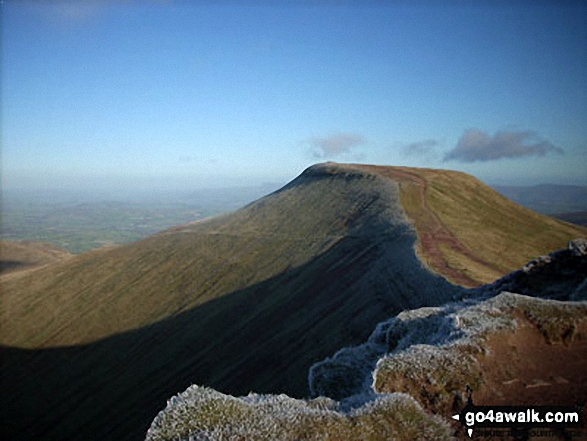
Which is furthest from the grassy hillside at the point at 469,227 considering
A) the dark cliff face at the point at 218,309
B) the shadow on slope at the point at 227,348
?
the shadow on slope at the point at 227,348

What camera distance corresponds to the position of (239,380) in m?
37.8

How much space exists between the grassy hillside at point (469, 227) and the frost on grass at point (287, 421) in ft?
77.7

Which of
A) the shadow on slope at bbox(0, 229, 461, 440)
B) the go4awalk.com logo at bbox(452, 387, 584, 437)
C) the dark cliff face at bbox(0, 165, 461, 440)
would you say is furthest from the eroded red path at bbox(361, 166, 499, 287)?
the go4awalk.com logo at bbox(452, 387, 584, 437)

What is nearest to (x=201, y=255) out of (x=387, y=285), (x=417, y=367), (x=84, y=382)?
(x=84, y=382)

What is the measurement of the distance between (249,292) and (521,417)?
50597 millimetres

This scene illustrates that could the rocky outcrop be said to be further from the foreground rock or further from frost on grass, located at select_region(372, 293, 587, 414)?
frost on grass, located at select_region(372, 293, 587, 414)

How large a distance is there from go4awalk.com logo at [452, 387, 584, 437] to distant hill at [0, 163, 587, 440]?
1739 cm

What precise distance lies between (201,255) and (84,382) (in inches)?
1322

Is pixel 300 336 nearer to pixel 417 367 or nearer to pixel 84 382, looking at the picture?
pixel 417 367

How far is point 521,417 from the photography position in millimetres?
10336

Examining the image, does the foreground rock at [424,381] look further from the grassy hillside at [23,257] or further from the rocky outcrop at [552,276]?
the grassy hillside at [23,257]

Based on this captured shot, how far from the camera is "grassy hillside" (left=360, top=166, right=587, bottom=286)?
3926 centimetres

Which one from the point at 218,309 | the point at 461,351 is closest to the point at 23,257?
the point at 218,309

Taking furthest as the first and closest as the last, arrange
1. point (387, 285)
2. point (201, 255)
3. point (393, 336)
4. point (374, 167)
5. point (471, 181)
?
point (374, 167) < point (471, 181) < point (201, 255) < point (387, 285) < point (393, 336)
